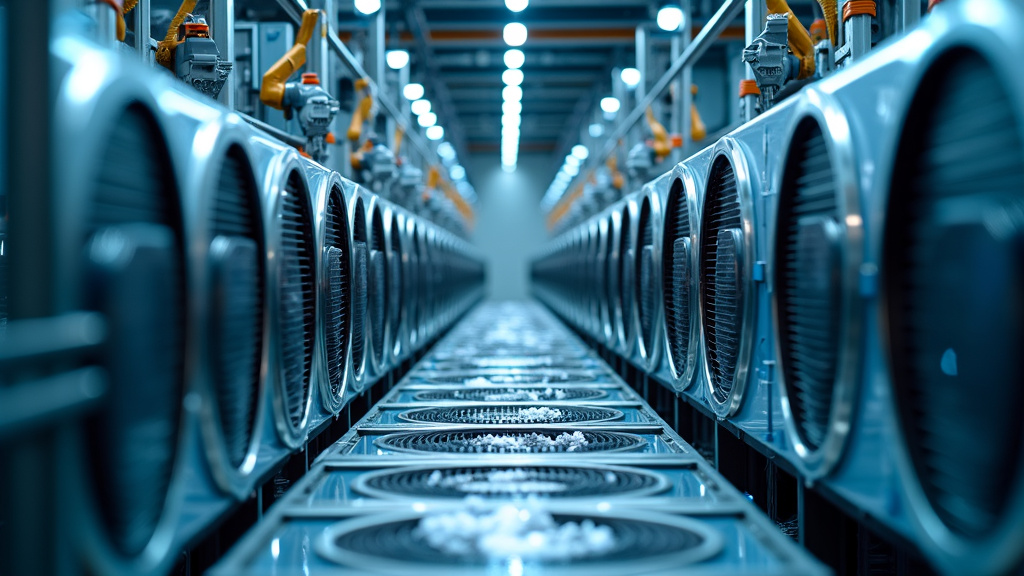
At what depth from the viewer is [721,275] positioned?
253cm

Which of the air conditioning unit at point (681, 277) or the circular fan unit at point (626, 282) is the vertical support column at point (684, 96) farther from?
the air conditioning unit at point (681, 277)

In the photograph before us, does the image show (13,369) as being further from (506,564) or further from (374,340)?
(374,340)

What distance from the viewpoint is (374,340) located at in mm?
3764

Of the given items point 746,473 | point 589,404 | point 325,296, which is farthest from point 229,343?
point 746,473

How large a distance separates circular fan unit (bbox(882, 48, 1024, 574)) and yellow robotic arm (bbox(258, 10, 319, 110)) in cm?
268

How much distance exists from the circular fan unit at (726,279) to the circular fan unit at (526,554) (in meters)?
0.81

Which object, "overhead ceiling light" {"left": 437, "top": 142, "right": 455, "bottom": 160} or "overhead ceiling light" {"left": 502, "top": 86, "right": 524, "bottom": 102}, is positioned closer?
"overhead ceiling light" {"left": 502, "top": 86, "right": 524, "bottom": 102}

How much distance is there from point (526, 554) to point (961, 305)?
746mm

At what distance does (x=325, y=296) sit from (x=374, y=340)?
122 cm

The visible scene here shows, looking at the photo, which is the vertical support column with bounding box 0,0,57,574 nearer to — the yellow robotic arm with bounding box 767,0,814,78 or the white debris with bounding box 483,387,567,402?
the white debris with bounding box 483,387,567,402

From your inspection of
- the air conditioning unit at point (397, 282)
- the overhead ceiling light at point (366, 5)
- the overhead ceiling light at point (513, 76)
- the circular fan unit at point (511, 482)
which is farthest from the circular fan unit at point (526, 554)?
the overhead ceiling light at point (513, 76)

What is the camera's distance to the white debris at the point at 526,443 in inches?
94.2

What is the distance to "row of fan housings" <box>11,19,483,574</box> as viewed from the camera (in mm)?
1123

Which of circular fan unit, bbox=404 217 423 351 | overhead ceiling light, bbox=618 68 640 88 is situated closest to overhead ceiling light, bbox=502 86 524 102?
overhead ceiling light, bbox=618 68 640 88
